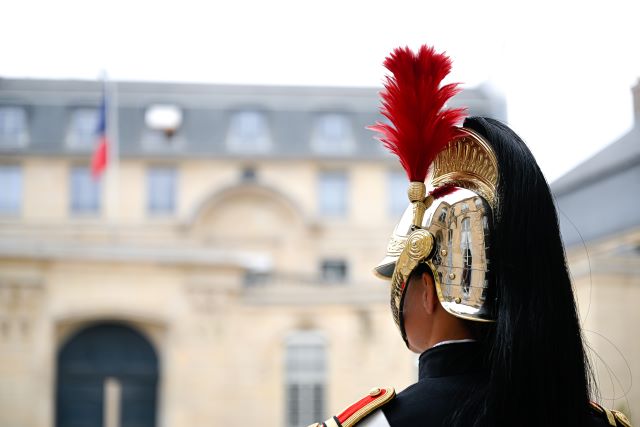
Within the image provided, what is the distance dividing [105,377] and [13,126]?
36.0ft

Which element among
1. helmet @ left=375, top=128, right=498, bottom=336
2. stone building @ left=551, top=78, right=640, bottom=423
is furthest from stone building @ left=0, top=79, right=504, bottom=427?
helmet @ left=375, top=128, right=498, bottom=336

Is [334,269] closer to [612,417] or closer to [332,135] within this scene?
[332,135]

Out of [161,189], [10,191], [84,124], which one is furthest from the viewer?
[84,124]

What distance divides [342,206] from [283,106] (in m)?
3.01

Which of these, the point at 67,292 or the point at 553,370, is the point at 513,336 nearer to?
the point at 553,370

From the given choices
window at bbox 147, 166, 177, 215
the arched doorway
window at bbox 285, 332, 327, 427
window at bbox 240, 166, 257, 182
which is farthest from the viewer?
window at bbox 147, 166, 177, 215

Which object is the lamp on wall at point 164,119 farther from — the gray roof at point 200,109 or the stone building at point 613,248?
the stone building at point 613,248

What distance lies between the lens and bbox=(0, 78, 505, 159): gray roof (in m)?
24.7

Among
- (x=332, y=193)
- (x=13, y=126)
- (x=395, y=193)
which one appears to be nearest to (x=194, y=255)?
(x=332, y=193)

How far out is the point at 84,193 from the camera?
2466 cm

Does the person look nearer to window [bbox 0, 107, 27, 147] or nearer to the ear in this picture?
the ear

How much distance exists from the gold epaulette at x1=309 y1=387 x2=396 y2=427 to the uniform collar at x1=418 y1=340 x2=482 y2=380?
0.10 meters

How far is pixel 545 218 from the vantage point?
195cm

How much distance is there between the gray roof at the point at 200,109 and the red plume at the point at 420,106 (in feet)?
73.7
